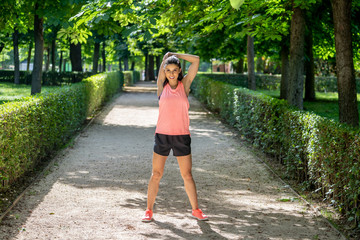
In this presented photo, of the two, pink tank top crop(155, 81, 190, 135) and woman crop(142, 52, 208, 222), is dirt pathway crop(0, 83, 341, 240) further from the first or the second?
pink tank top crop(155, 81, 190, 135)

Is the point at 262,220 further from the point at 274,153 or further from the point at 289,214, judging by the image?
the point at 274,153

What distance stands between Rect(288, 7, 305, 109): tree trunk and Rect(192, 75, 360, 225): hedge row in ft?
3.95

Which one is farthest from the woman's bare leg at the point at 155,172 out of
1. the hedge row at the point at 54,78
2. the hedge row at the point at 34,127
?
the hedge row at the point at 54,78

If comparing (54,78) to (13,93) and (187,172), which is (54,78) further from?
(187,172)

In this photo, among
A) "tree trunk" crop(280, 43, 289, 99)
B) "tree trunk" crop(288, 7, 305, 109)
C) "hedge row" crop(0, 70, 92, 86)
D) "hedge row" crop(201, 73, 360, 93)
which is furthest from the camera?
"hedge row" crop(201, 73, 360, 93)

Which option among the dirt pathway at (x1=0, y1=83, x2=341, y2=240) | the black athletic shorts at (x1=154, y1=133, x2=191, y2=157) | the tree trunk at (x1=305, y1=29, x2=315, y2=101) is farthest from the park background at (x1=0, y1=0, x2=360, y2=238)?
the tree trunk at (x1=305, y1=29, x2=315, y2=101)

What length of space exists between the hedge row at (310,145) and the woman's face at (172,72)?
224 cm

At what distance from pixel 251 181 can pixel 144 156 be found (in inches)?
115

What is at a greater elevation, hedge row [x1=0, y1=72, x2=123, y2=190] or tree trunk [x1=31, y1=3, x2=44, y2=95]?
tree trunk [x1=31, y1=3, x2=44, y2=95]

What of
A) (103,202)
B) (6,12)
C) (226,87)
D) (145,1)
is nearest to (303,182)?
(103,202)

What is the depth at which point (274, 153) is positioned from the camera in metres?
9.80

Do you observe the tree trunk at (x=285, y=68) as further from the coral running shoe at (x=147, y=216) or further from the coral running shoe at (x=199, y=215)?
the coral running shoe at (x=147, y=216)

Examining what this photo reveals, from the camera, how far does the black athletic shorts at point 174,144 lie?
17.9ft

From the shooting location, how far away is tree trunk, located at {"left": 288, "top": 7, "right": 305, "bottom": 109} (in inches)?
458
